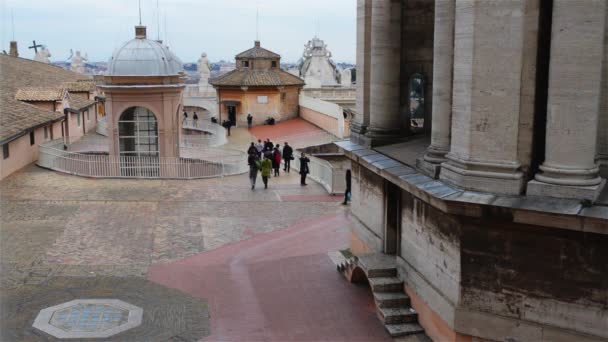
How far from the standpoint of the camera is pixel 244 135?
163 ft

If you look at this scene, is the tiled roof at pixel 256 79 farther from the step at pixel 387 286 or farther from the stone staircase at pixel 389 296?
the step at pixel 387 286

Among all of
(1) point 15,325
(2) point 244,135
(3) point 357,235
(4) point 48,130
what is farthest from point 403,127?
(2) point 244,135

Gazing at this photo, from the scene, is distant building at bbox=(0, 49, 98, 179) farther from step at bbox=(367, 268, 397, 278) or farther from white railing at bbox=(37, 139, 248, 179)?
step at bbox=(367, 268, 397, 278)

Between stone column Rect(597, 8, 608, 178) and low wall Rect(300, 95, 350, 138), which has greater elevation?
stone column Rect(597, 8, 608, 178)

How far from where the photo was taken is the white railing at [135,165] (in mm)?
30391

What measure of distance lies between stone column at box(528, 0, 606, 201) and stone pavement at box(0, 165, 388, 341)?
16.0 feet

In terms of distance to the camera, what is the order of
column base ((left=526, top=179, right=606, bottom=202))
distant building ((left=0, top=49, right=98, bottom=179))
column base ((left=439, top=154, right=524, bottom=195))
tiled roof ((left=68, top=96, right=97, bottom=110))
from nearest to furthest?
column base ((left=526, top=179, right=606, bottom=202)) < column base ((left=439, top=154, right=524, bottom=195)) < distant building ((left=0, top=49, right=98, bottom=179)) < tiled roof ((left=68, top=96, right=97, bottom=110))

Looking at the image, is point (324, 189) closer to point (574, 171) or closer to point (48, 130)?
point (48, 130)

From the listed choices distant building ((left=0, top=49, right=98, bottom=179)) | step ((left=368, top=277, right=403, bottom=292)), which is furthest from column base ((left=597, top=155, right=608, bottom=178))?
distant building ((left=0, top=49, right=98, bottom=179))

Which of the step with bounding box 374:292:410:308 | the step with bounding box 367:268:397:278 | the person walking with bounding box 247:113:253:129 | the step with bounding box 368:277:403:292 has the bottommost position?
the step with bounding box 374:292:410:308

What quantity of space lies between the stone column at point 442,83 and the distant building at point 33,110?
20048 mm

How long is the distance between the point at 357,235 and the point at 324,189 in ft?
37.3

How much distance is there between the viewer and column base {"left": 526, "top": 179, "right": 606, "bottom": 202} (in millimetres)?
10453

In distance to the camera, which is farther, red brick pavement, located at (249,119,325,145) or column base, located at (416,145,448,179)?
red brick pavement, located at (249,119,325,145)
